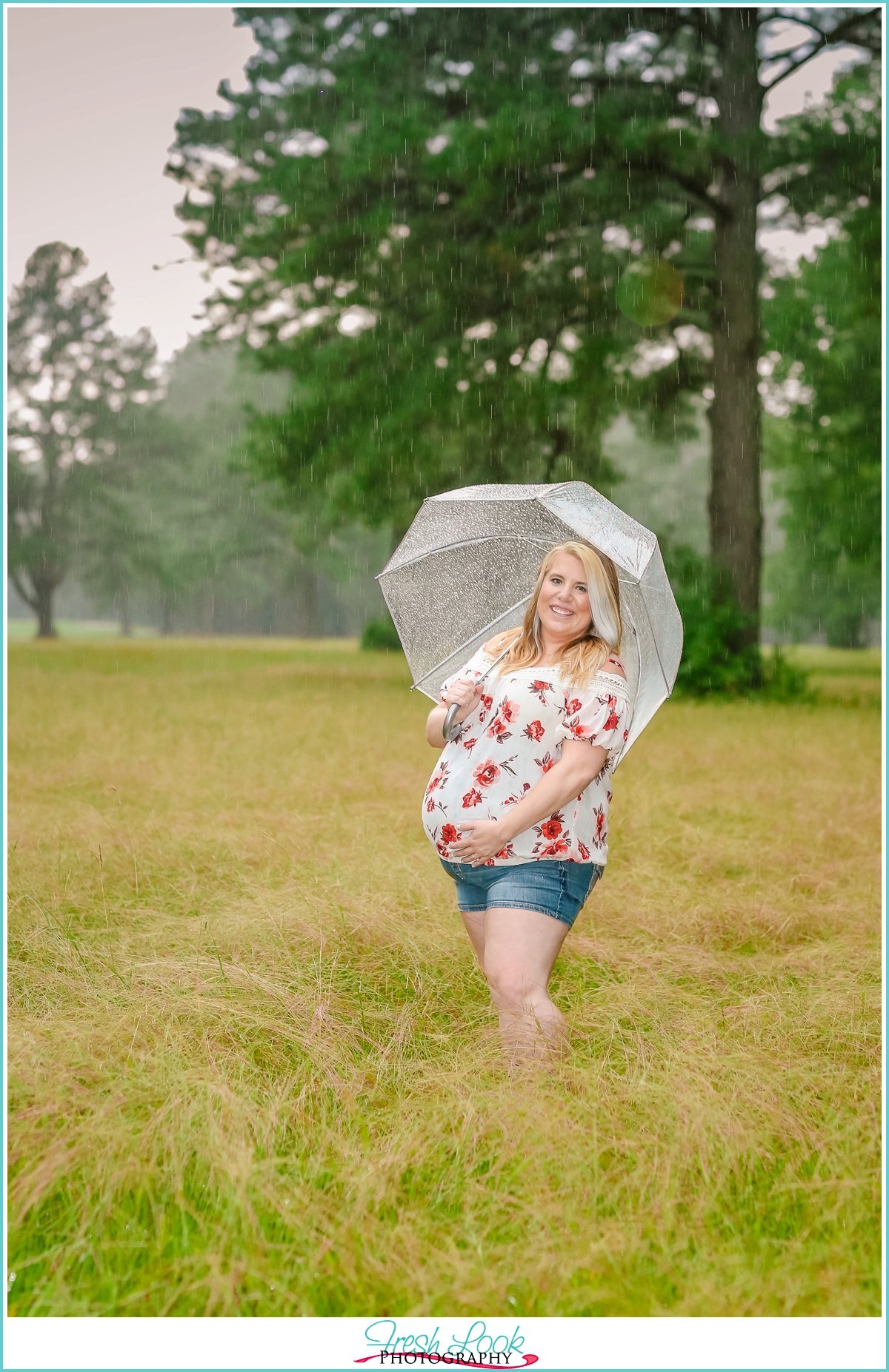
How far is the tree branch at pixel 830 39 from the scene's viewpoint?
13.6m

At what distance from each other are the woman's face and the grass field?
50.3 inches

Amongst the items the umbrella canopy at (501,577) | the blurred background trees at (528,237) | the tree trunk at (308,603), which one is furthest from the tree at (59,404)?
the umbrella canopy at (501,577)

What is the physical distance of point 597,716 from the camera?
9.46 feet

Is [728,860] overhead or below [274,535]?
below

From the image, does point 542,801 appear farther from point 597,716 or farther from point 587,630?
point 587,630

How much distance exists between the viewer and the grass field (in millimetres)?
2186

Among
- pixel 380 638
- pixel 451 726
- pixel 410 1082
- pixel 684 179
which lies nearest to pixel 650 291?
pixel 684 179

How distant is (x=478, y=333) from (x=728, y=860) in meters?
11.5

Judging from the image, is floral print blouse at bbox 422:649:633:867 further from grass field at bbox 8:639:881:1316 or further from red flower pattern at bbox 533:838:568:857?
grass field at bbox 8:639:881:1316

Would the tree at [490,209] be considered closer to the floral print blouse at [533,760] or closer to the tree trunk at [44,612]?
the floral print blouse at [533,760]

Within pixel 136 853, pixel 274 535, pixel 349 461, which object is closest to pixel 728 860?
pixel 136 853

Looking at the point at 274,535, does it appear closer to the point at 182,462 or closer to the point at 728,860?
the point at 182,462

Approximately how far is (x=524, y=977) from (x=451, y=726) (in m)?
0.76

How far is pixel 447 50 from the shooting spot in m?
13.7
